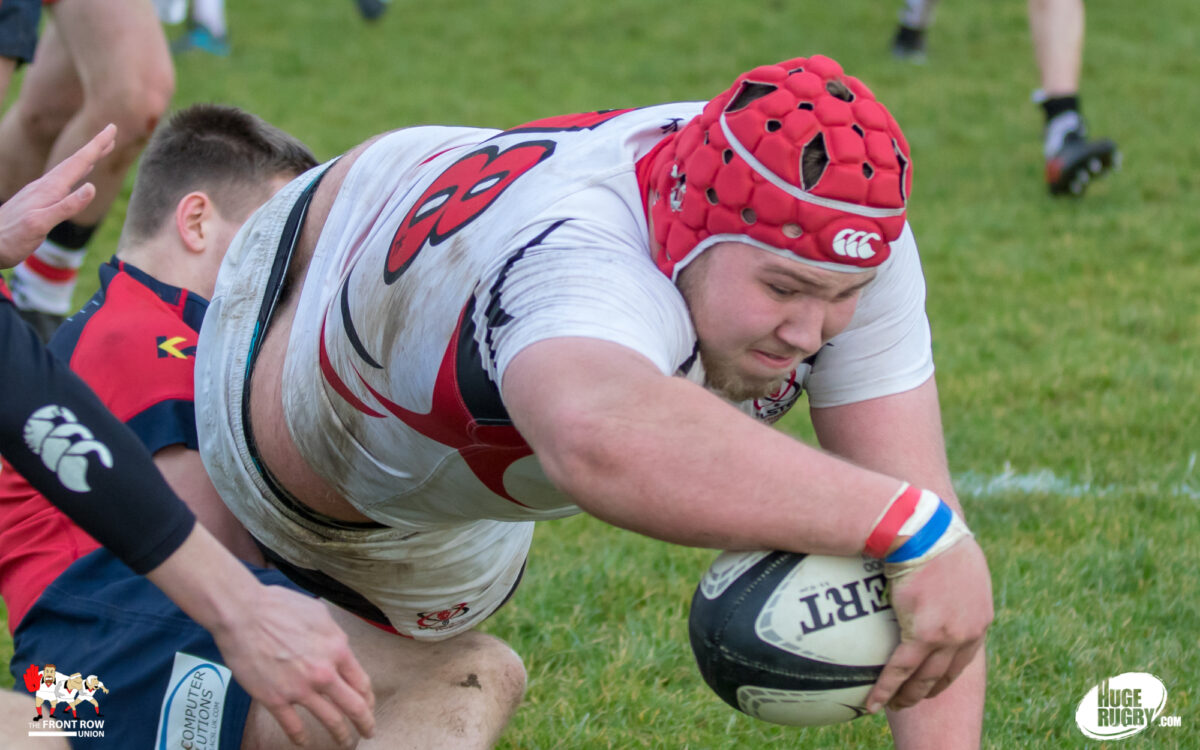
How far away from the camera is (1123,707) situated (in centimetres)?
318

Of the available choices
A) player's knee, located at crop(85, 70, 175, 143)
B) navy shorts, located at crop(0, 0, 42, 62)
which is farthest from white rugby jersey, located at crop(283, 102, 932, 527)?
player's knee, located at crop(85, 70, 175, 143)

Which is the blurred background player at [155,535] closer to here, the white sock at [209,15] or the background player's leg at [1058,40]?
the background player's leg at [1058,40]

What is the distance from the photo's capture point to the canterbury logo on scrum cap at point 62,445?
6.33 feet

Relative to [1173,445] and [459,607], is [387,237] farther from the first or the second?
[1173,445]

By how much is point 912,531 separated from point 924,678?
30cm

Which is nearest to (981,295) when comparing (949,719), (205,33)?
(949,719)

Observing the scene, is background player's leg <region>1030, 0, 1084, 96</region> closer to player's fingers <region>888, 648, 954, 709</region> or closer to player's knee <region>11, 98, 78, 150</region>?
player's knee <region>11, 98, 78, 150</region>

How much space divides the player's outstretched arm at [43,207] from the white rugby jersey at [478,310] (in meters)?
0.50

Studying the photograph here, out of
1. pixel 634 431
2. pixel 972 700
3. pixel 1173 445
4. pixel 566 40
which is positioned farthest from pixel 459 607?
pixel 566 40

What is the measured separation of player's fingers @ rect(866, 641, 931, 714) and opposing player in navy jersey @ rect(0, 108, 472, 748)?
789 millimetres

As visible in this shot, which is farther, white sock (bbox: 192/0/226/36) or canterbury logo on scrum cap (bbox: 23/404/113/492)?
white sock (bbox: 192/0/226/36)

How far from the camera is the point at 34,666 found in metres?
2.74

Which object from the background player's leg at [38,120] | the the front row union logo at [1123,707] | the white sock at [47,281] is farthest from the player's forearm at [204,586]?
the background player's leg at [38,120]

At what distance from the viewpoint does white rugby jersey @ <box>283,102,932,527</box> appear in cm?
201
